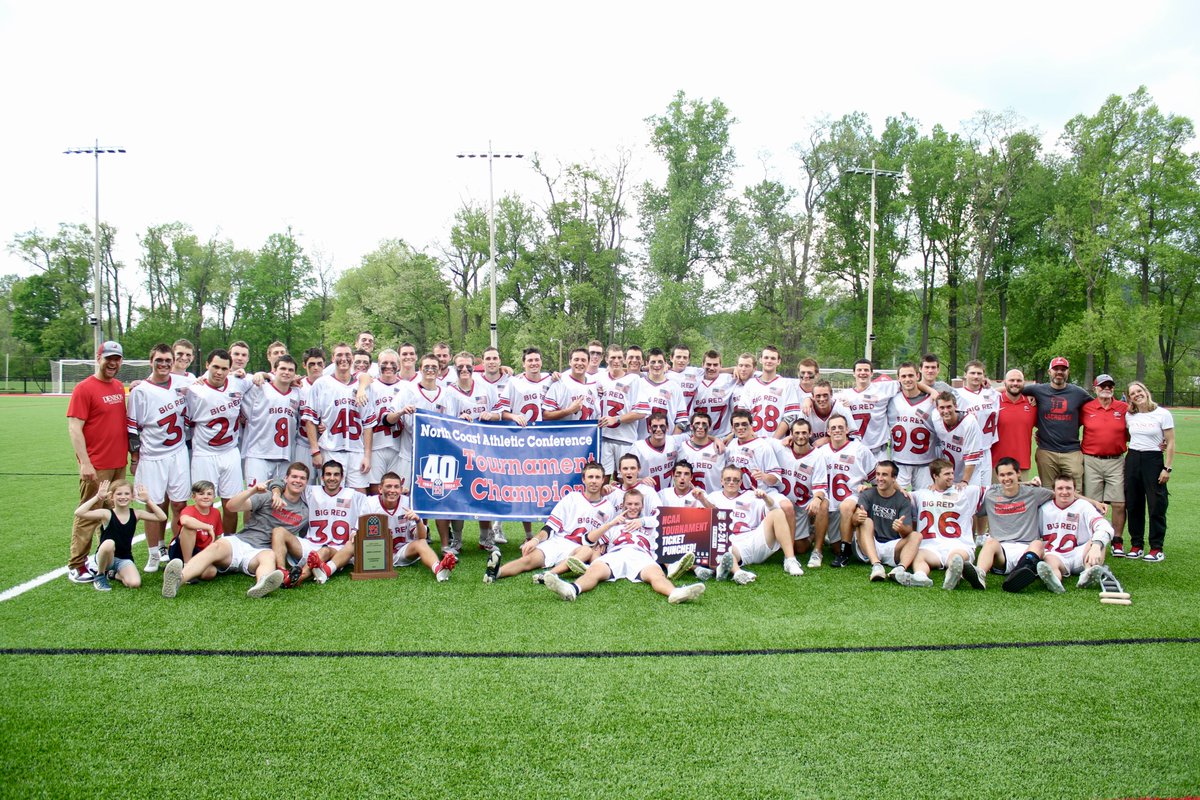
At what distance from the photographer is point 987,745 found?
3207mm

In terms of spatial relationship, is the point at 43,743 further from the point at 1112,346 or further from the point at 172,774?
the point at 1112,346

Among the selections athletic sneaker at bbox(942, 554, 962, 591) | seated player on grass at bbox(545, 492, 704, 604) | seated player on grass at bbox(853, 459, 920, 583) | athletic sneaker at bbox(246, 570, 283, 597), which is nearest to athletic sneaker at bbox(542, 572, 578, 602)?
seated player on grass at bbox(545, 492, 704, 604)

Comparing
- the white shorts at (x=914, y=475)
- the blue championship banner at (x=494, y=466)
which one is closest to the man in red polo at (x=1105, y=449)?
the white shorts at (x=914, y=475)

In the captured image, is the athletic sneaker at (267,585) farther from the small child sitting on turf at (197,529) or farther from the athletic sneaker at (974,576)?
the athletic sneaker at (974,576)

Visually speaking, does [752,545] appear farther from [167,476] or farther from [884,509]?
[167,476]

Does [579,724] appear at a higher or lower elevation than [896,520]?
lower

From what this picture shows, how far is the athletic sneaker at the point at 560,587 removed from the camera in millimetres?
5207

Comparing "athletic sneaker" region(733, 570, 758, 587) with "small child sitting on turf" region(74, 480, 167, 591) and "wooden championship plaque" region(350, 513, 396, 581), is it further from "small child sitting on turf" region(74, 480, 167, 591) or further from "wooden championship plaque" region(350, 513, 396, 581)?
"small child sitting on turf" region(74, 480, 167, 591)

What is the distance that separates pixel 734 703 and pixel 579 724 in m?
0.80

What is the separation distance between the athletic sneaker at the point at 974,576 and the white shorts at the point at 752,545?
5.15 ft

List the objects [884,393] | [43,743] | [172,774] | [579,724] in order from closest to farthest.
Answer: [172,774]
[43,743]
[579,724]
[884,393]

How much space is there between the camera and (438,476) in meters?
6.67

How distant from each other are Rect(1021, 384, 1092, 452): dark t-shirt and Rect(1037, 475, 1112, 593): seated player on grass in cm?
144

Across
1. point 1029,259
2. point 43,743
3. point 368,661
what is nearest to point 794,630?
point 368,661
